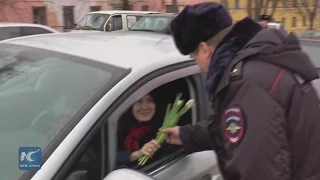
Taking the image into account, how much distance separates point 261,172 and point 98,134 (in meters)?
0.68

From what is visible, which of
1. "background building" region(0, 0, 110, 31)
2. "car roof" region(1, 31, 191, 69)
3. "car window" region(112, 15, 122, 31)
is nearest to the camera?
"car roof" region(1, 31, 191, 69)

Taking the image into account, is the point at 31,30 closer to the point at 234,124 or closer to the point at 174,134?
the point at 174,134

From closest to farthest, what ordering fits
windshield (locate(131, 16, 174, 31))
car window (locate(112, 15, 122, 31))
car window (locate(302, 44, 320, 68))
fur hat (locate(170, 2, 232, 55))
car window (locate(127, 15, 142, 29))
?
fur hat (locate(170, 2, 232, 55)), car window (locate(302, 44, 320, 68)), windshield (locate(131, 16, 174, 31)), car window (locate(112, 15, 122, 31)), car window (locate(127, 15, 142, 29))

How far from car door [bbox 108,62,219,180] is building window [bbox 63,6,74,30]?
2179cm

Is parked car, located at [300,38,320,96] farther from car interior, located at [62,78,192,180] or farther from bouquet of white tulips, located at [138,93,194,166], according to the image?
bouquet of white tulips, located at [138,93,194,166]

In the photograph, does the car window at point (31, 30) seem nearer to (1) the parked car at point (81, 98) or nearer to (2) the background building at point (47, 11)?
(1) the parked car at point (81, 98)

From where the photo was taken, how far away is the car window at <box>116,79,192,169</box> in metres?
2.29

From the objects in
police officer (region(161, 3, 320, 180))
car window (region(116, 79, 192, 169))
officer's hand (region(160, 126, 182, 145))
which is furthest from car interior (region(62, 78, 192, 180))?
police officer (region(161, 3, 320, 180))

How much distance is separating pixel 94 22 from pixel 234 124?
48.6 ft

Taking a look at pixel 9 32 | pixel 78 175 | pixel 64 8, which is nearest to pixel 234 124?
pixel 78 175

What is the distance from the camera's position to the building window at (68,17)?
23.8 m

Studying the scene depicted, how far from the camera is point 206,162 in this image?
2.53 metres

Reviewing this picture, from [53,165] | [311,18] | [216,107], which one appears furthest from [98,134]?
[311,18]

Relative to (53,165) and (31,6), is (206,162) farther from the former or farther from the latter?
(31,6)
